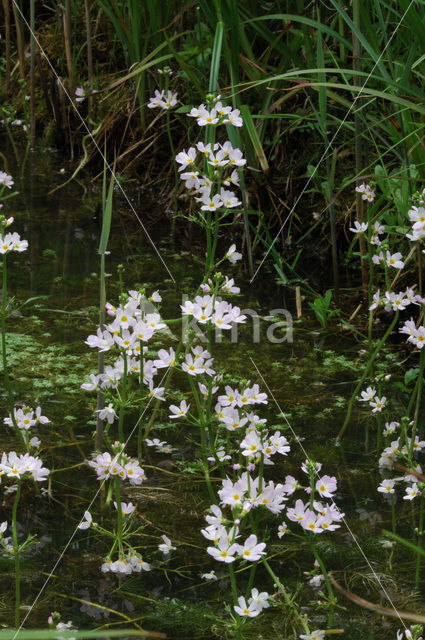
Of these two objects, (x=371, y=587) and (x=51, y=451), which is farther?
(x=51, y=451)

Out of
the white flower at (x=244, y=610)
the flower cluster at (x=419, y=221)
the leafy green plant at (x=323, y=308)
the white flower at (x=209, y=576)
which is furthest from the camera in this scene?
the leafy green plant at (x=323, y=308)

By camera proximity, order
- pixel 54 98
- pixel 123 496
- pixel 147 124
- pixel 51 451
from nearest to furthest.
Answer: pixel 123 496
pixel 51 451
pixel 147 124
pixel 54 98

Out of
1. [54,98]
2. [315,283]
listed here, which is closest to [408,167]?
[315,283]

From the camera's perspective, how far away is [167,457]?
A: 7.63ft

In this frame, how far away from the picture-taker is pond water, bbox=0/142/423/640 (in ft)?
5.84

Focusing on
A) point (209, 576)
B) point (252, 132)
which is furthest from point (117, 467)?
point (252, 132)

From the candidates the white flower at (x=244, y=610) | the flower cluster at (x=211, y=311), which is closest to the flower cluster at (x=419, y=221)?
the flower cluster at (x=211, y=311)

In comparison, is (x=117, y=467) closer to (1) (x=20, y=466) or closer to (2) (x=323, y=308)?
(1) (x=20, y=466)

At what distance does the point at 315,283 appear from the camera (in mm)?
3416

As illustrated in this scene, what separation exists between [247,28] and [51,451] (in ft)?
7.22

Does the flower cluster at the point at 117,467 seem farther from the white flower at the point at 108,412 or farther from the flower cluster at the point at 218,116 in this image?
the flower cluster at the point at 218,116

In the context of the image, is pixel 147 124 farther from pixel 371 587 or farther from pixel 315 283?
pixel 371 587

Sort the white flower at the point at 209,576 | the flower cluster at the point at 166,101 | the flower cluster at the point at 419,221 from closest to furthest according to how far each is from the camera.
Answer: the white flower at the point at 209,576, the flower cluster at the point at 419,221, the flower cluster at the point at 166,101

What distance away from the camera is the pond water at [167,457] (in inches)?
70.1
